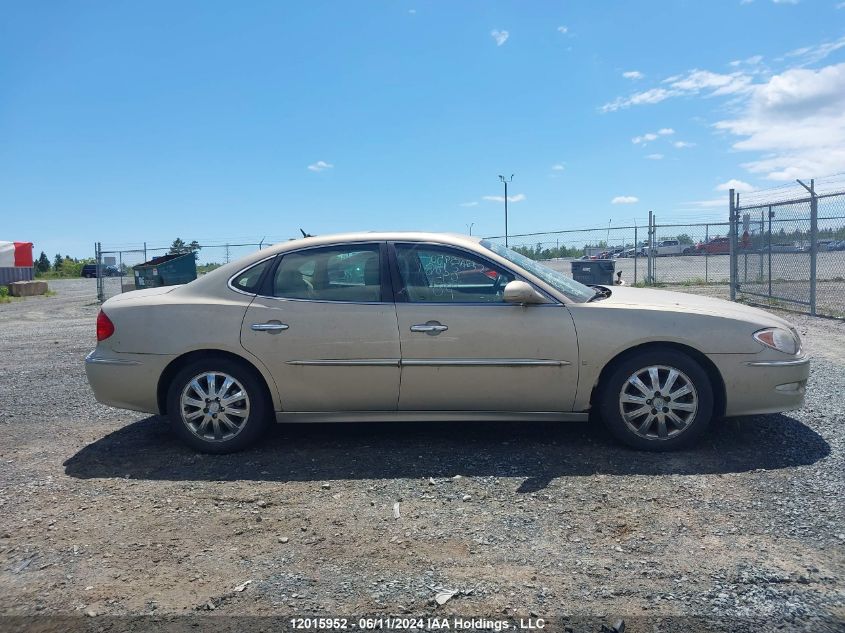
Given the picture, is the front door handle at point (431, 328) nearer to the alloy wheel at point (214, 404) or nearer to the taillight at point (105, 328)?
the alloy wheel at point (214, 404)

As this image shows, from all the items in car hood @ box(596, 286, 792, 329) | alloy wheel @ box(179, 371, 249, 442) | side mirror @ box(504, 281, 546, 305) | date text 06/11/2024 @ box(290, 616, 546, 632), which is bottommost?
date text 06/11/2024 @ box(290, 616, 546, 632)

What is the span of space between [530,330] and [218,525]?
7.58 feet

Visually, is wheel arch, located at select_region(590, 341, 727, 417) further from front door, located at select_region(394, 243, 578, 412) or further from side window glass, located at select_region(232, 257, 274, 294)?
side window glass, located at select_region(232, 257, 274, 294)

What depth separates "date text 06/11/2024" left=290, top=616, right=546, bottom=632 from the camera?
265cm

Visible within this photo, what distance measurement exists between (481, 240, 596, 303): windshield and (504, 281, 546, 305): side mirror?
0.89ft

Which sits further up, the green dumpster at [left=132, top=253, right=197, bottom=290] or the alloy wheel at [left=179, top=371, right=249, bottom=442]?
the green dumpster at [left=132, top=253, right=197, bottom=290]

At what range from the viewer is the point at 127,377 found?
15.7ft

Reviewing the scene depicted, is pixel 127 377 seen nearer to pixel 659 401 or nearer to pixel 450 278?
pixel 450 278

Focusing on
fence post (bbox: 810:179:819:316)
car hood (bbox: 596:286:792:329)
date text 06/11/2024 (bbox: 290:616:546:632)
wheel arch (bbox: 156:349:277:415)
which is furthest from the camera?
fence post (bbox: 810:179:819:316)

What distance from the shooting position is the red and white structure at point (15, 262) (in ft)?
94.5

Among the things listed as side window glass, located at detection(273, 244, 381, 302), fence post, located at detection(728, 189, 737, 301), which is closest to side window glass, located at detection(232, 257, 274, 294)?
side window glass, located at detection(273, 244, 381, 302)

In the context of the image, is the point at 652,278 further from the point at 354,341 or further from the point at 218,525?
the point at 218,525

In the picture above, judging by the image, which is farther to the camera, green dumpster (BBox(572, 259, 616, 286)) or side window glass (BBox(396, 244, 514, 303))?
green dumpster (BBox(572, 259, 616, 286))

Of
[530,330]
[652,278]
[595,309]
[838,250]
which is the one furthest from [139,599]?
[652,278]
